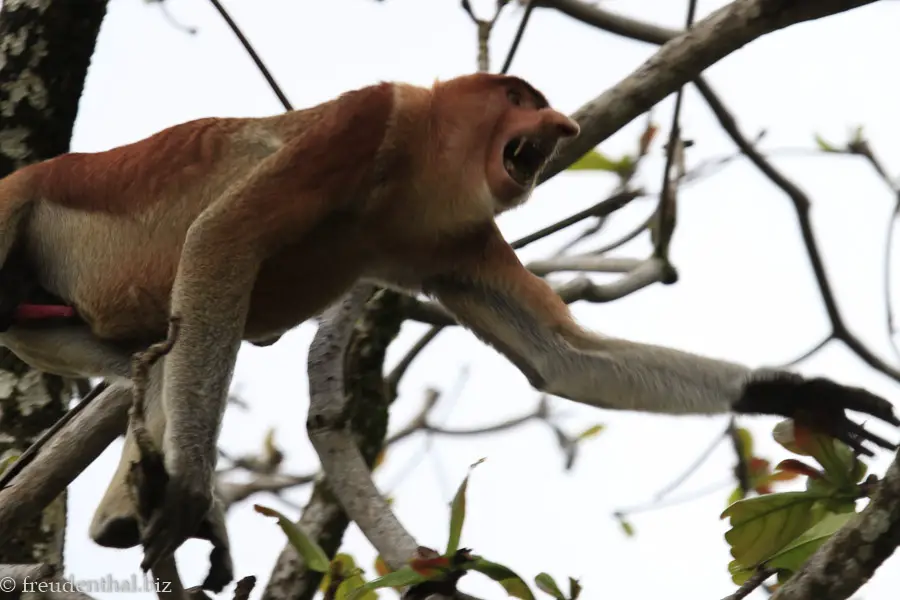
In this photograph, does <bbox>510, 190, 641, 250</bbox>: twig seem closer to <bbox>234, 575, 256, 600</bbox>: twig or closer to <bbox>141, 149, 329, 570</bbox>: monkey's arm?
<bbox>141, 149, 329, 570</bbox>: monkey's arm

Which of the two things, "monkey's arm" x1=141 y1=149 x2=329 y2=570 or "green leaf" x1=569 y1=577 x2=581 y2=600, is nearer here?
"green leaf" x1=569 y1=577 x2=581 y2=600

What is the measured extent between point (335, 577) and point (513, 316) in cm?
116

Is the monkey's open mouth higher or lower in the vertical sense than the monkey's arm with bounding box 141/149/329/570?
higher

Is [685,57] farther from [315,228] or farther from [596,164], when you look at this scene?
[596,164]

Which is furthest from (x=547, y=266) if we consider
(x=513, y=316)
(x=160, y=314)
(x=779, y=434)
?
(x=779, y=434)

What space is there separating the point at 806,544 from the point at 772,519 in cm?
11

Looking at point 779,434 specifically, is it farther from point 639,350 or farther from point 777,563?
point 639,350

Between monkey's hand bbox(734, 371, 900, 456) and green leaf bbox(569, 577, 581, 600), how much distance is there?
0.67 metres

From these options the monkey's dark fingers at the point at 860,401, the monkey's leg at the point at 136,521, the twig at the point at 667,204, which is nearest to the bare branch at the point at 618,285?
the twig at the point at 667,204

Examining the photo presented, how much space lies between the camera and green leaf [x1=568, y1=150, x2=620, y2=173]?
448cm

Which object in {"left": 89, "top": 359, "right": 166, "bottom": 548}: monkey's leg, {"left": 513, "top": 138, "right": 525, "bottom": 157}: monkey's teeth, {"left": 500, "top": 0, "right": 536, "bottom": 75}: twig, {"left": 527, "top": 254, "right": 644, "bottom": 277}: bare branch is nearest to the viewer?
{"left": 89, "top": 359, "right": 166, "bottom": 548}: monkey's leg

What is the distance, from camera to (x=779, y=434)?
2.60 metres

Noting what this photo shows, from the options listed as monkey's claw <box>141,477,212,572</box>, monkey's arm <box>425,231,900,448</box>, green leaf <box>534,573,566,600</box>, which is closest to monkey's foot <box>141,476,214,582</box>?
monkey's claw <box>141,477,212,572</box>

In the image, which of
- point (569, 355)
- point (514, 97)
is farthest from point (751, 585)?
point (514, 97)
